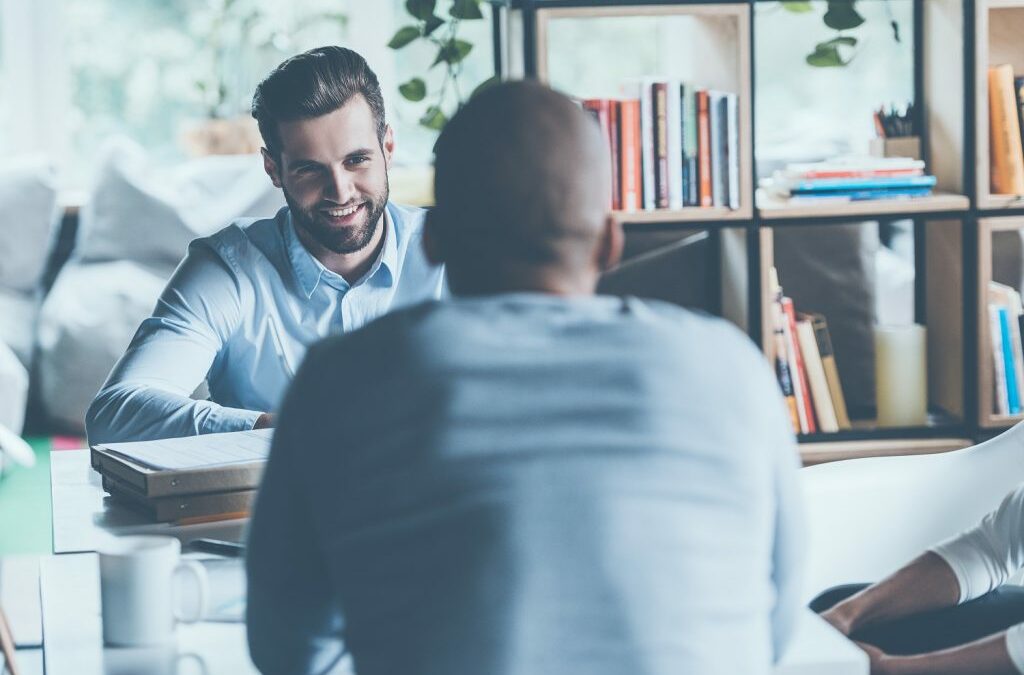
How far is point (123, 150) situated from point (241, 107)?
0.50 meters

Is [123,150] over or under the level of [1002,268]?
over

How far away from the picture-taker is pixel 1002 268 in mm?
3547

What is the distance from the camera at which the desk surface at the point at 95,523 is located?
1468 mm

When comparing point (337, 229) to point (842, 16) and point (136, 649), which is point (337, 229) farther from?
point (842, 16)

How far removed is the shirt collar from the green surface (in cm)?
114

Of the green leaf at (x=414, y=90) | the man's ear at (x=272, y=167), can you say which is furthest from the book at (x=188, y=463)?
the green leaf at (x=414, y=90)

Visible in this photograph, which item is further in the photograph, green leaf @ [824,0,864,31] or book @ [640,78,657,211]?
green leaf @ [824,0,864,31]

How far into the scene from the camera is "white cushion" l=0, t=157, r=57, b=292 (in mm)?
4457

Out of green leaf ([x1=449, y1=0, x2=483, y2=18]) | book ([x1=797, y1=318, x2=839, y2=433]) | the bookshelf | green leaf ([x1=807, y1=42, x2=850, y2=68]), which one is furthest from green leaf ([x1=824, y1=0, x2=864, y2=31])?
green leaf ([x1=449, y1=0, x2=483, y2=18])

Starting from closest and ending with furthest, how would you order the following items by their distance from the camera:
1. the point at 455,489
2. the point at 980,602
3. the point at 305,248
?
the point at 455,489, the point at 980,602, the point at 305,248

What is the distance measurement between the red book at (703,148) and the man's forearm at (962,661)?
168 centimetres

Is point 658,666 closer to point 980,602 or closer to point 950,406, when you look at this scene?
point 980,602

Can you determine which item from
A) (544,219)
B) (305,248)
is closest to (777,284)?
(305,248)

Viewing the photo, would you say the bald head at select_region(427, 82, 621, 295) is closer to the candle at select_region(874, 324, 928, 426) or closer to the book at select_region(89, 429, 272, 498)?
the book at select_region(89, 429, 272, 498)
